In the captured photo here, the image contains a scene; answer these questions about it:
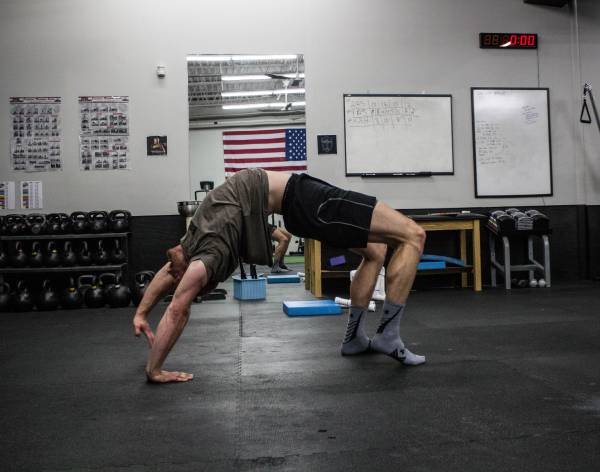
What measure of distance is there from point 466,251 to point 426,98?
1.50 metres

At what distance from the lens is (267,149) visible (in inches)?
393

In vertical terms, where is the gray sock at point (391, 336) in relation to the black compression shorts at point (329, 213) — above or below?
below

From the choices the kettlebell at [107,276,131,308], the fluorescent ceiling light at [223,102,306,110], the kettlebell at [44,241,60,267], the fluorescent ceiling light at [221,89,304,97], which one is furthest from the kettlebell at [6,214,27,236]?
the fluorescent ceiling light at [223,102,306,110]

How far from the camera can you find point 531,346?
2676mm

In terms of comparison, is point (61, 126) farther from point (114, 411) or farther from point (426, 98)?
point (114, 411)

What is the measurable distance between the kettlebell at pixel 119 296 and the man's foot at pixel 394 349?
2.73 meters

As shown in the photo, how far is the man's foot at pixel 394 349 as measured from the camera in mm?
2291

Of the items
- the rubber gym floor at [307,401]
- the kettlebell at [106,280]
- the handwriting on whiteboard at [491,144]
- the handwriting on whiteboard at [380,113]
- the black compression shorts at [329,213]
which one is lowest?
the rubber gym floor at [307,401]

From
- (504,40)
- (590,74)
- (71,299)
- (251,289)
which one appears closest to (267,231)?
(251,289)

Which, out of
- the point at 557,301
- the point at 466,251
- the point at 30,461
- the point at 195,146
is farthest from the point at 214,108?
the point at 30,461

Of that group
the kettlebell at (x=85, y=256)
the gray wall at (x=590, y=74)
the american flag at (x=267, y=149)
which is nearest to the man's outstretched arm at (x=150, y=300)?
the kettlebell at (x=85, y=256)

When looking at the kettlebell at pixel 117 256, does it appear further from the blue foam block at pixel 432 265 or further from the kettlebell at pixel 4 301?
the blue foam block at pixel 432 265

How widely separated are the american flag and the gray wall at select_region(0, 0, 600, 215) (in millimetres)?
4239

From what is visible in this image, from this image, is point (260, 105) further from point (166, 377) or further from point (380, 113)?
point (166, 377)
